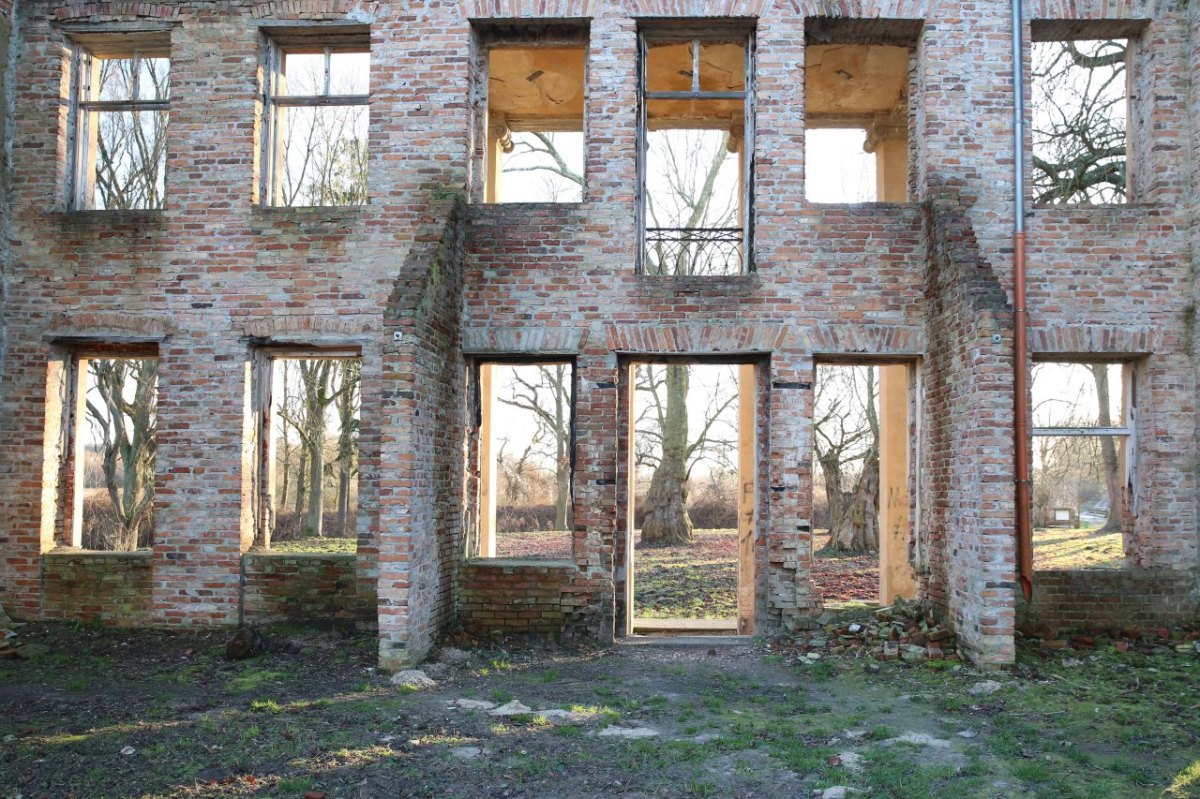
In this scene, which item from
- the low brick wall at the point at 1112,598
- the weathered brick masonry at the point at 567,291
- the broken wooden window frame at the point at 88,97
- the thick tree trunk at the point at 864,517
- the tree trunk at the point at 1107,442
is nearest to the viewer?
the low brick wall at the point at 1112,598

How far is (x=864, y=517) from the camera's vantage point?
1627cm

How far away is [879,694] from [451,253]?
5316 mm

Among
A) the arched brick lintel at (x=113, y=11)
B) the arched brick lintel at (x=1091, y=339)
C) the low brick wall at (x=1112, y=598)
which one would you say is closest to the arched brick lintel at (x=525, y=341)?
the arched brick lintel at (x=1091, y=339)

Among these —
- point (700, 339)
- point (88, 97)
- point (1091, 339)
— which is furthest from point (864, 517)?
point (88, 97)

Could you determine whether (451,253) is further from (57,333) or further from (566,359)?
(57,333)

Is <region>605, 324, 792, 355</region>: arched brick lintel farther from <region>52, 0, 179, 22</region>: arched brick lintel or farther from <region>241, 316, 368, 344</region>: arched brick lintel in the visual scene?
<region>52, 0, 179, 22</region>: arched brick lintel

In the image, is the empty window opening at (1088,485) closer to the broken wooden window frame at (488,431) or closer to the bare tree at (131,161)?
the broken wooden window frame at (488,431)

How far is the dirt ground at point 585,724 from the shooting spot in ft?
15.4

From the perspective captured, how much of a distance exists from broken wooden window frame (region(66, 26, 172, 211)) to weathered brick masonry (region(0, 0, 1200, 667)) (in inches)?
14.9

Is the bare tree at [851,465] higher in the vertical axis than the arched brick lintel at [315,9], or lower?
lower

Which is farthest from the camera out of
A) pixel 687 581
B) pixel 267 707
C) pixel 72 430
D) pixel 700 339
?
pixel 687 581

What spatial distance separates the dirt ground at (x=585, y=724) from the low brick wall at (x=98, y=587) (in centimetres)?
46

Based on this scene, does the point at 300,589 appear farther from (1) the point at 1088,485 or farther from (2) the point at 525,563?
(1) the point at 1088,485

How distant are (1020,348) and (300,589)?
23.4 ft
